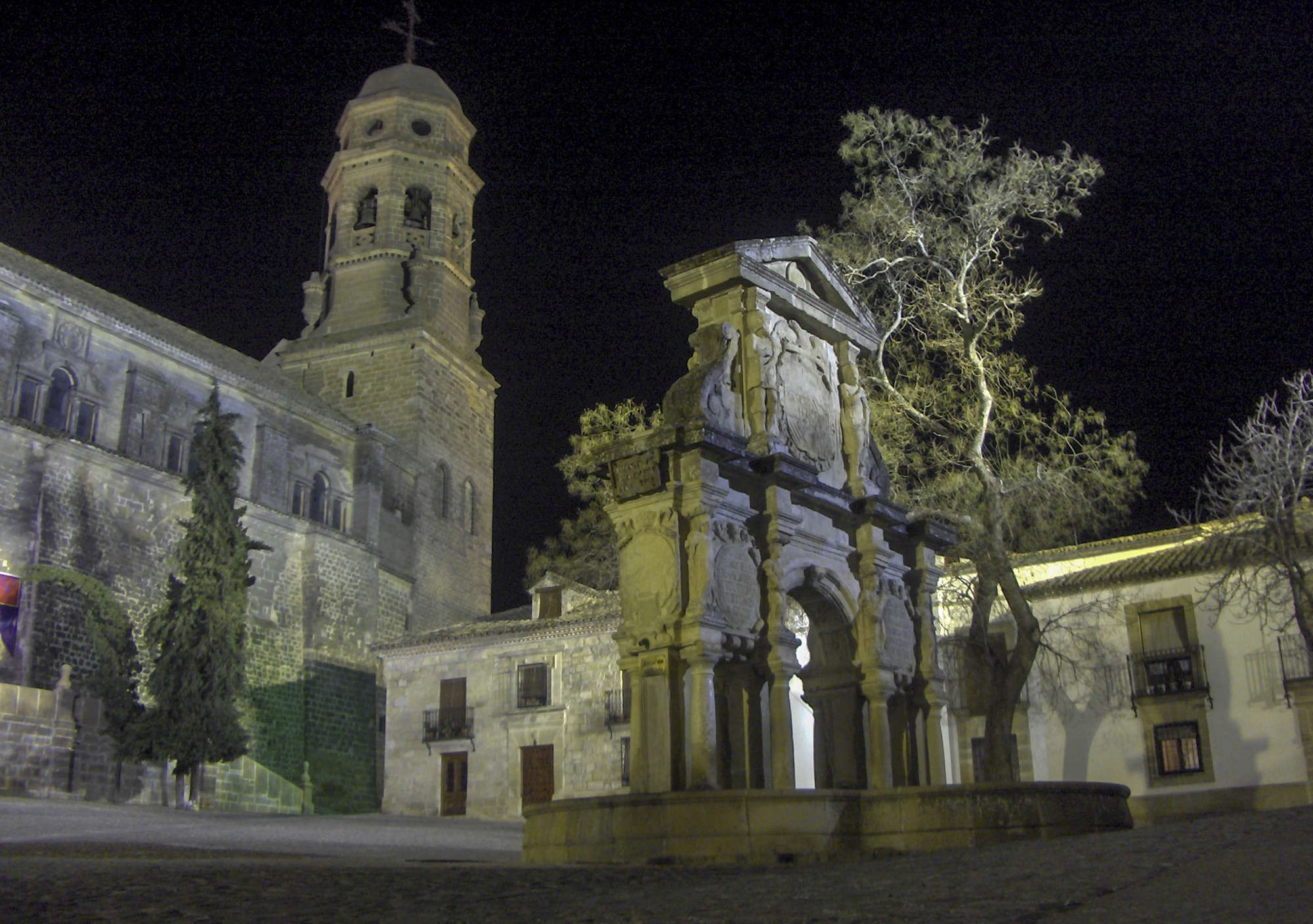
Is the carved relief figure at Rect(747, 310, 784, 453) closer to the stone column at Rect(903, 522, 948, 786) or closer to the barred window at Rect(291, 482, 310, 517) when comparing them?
the stone column at Rect(903, 522, 948, 786)

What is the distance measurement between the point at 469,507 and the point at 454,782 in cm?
1305

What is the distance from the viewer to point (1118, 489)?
16.7 m

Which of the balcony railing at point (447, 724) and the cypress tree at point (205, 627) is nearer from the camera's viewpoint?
the cypress tree at point (205, 627)

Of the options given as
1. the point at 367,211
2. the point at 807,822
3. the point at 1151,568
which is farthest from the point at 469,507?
the point at 807,822

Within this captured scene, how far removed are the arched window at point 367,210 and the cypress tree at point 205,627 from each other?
515 inches

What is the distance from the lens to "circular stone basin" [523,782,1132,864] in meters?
9.05

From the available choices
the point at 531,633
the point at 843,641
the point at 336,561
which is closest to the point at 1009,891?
the point at 843,641

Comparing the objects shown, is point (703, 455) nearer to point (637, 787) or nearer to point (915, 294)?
point (637, 787)

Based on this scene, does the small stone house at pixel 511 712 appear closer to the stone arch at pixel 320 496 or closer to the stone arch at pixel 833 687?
the stone arch at pixel 320 496

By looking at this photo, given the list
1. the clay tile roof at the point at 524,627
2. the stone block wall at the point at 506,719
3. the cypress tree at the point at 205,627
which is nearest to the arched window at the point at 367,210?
the cypress tree at the point at 205,627

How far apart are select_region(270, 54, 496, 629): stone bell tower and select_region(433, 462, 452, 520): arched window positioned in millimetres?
41

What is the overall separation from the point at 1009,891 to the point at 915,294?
1290 cm

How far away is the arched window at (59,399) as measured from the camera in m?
26.4

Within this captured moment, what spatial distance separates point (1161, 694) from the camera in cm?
2278
